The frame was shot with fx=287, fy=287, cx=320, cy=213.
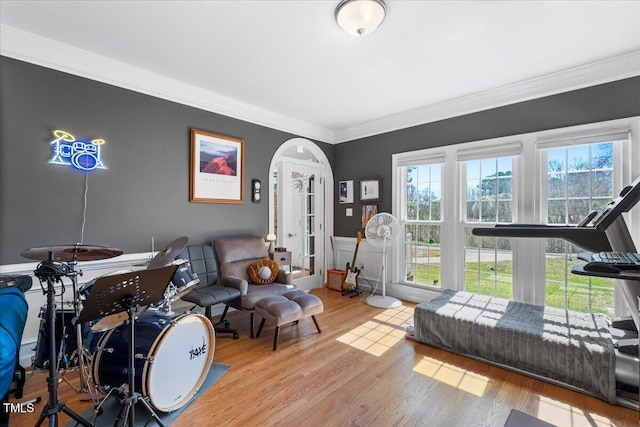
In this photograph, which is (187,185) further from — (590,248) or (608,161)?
(608,161)

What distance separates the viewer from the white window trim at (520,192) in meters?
2.71

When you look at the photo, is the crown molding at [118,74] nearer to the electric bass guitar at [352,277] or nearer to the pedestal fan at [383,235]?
the pedestal fan at [383,235]

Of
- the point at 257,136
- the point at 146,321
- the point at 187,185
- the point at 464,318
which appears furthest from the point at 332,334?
the point at 257,136

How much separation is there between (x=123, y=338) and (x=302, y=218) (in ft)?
10.6

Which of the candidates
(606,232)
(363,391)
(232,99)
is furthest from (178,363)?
(232,99)

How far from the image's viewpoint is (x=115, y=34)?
2.34 metres

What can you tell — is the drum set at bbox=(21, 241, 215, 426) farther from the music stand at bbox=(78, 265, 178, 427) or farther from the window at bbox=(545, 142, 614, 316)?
the window at bbox=(545, 142, 614, 316)

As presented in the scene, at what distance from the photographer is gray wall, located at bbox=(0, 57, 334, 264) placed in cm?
236

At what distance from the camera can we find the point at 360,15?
1.98 metres

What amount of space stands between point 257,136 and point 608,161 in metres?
3.97

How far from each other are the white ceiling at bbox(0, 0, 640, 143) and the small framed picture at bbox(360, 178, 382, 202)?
1311mm

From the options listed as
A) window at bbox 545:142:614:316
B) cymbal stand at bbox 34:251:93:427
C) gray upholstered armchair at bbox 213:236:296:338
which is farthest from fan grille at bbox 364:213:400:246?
cymbal stand at bbox 34:251:93:427

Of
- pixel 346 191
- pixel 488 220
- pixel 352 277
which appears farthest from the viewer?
pixel 346 191

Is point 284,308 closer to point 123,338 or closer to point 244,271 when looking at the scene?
point 244,271
